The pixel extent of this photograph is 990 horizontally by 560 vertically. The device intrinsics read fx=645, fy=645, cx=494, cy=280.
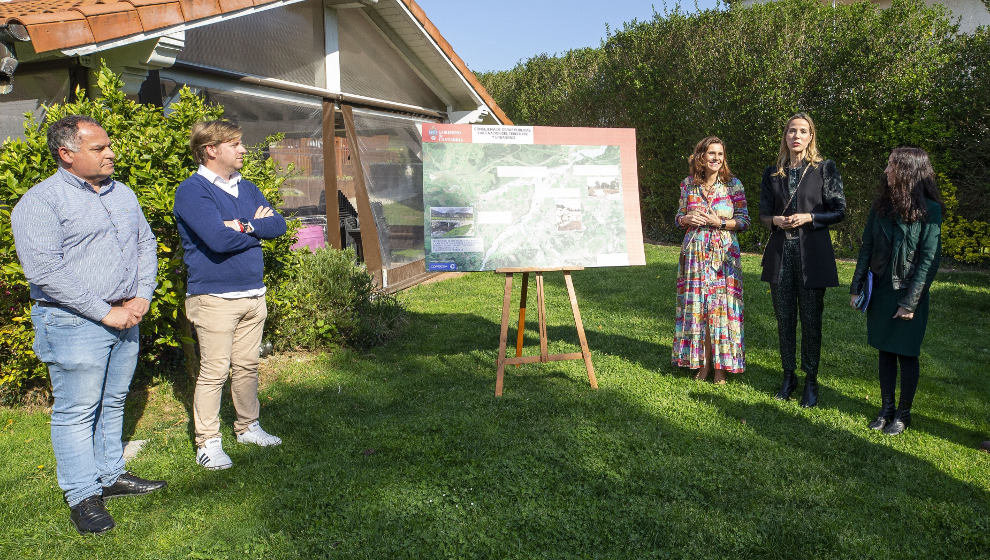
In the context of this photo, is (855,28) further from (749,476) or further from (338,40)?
(749,476)

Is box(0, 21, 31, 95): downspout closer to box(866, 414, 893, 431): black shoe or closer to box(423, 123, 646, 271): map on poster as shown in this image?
box(423, 123, 646, 271): map on poster

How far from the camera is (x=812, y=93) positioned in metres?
11.6

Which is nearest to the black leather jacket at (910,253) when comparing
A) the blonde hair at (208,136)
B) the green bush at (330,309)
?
the blonde hair at (208,136)

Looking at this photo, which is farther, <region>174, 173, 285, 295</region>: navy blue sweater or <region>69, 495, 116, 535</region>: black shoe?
<region>174, 173, 285, 295</region>: navy blue sweater

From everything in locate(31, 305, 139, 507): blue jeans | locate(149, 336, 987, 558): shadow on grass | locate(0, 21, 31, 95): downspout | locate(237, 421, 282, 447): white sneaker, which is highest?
locate(0, 21, 31, 95): downspout

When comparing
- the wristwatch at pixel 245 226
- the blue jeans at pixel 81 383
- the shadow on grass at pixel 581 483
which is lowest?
the shadow on grass at pixel 581 483

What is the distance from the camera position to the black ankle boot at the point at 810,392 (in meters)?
4.78

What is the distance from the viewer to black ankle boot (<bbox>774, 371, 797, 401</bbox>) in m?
4.94

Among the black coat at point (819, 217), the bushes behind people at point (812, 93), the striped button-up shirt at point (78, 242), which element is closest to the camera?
the striped button-up shirt at point (78, 242)

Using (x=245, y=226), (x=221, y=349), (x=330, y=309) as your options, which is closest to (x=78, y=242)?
(x=245, y=226)

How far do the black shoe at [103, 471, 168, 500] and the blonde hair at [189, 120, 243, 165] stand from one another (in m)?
1.81

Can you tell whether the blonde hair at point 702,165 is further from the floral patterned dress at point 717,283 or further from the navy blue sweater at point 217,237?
the navy blue sweater at point 217,237

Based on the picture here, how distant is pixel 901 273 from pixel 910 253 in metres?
0.14

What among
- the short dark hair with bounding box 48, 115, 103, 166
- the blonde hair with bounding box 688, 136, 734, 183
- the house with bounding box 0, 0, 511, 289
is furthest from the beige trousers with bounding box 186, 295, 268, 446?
the blonde hair with bounding box 688, 136, 734, 183
